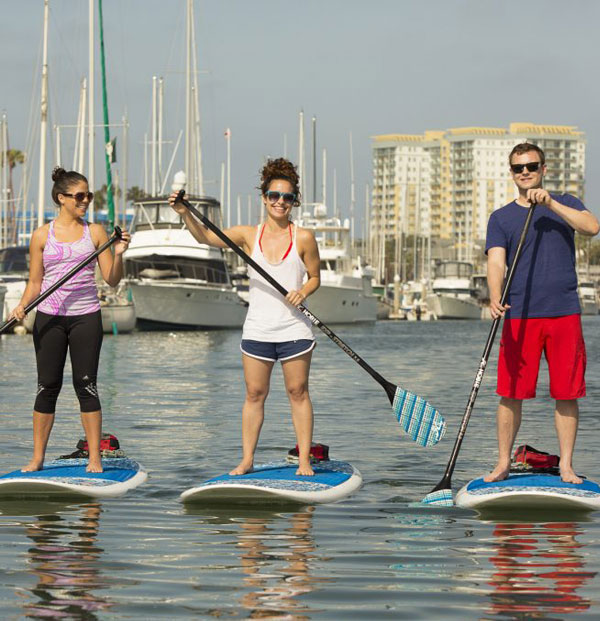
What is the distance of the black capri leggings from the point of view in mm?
8039

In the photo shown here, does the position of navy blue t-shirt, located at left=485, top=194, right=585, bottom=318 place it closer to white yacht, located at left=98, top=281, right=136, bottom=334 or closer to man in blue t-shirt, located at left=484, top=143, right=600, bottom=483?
man in blue t-shirt, located at left=484, top=143, right=600, bottom=483

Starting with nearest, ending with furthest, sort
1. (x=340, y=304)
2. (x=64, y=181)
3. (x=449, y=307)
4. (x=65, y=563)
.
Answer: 1. (x=65, y=563)
2. (x=64, y=181)
3. (x=340, y=304)
4. (x=449, y=307)

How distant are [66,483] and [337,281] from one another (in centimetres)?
5020

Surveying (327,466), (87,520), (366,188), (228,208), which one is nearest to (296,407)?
(327,466)

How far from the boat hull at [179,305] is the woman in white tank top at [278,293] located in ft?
115

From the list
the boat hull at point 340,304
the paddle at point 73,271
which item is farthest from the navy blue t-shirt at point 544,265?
the boat hull at point 340,304

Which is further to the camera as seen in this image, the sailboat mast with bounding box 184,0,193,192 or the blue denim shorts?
the sailboat mast with bounding box 184,0,193,192

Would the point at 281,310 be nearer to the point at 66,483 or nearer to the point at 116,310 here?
the point at 66,483

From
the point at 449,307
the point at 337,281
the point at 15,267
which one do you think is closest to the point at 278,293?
the point at 15,267

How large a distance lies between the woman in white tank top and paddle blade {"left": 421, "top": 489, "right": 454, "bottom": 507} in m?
0.91

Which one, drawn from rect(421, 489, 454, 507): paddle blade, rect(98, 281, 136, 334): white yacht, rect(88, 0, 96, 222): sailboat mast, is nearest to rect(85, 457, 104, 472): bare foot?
rect(421, 489, 454, 507): paddle blade

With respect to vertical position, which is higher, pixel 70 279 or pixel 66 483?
pixel 70 279

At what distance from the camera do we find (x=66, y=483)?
8.05 m

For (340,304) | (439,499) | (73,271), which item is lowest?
(340,304)
